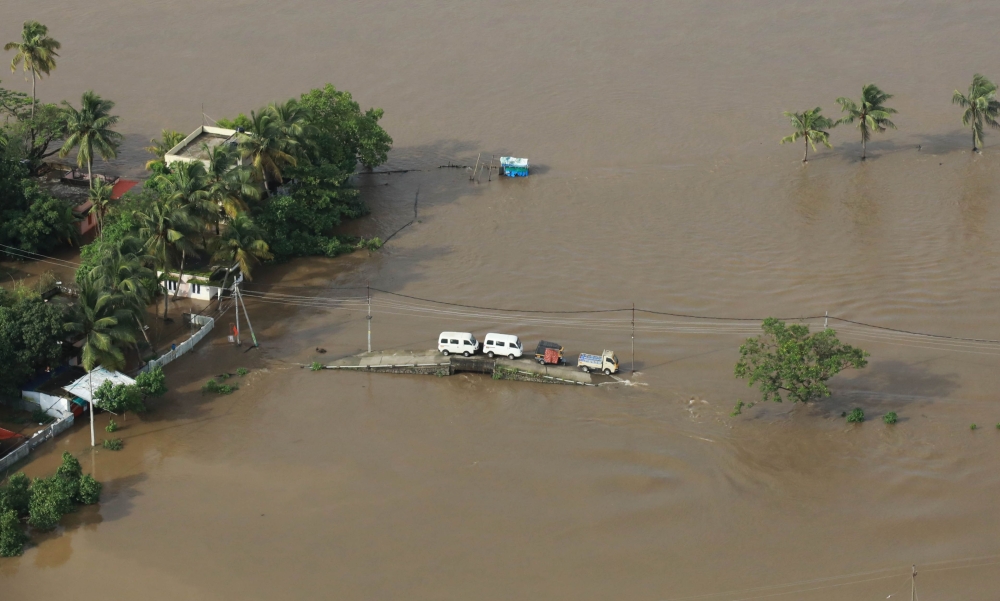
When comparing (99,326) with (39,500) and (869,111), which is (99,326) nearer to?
(39,500)

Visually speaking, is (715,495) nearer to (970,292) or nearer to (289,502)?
(289,502)

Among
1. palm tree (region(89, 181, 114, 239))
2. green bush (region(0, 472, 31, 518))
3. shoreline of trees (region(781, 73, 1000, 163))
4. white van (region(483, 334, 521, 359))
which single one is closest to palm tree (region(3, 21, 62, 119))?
palm tree (region(89, 181, 114, 239))

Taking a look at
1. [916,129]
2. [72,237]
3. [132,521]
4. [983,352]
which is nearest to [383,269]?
[72,237]

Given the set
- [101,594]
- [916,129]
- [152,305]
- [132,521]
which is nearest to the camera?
[101,594]

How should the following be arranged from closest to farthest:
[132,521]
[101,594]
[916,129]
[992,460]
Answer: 1. [101,594]
2. [132,521]
3. [992,460]
4. [916,129]

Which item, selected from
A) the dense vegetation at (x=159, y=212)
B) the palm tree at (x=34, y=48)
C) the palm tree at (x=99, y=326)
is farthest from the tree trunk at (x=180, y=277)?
the palm tree at (x=34, y=48)

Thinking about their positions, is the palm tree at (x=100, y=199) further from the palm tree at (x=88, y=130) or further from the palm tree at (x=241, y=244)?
the palm tree at (x=241, y=244)
